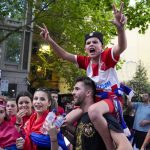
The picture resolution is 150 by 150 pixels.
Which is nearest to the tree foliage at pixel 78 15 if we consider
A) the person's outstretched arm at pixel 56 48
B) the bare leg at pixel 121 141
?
the person's outstretched arm at pixel 56 48

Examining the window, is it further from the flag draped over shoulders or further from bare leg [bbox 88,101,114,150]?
bare leg [bbox 88,101,114,150]

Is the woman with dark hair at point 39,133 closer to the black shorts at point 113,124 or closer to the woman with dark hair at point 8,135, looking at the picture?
the woman with dark hair at point 8,135

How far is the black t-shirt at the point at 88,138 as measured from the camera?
4.34 meters

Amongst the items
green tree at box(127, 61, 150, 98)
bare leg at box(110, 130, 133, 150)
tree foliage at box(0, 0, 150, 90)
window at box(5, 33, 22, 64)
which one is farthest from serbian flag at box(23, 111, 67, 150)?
green tree at box(127, 61, 150, 98)

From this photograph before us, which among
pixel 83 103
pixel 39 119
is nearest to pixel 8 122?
pixel 39 119

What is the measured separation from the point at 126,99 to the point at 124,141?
1808 mm

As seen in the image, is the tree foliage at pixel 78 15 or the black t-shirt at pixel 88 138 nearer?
the black t-shirt at pixel 88 138

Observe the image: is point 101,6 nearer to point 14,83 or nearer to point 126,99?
point 126,99

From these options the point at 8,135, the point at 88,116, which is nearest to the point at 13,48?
the point at 8,135

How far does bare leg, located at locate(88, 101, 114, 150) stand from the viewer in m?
4.30

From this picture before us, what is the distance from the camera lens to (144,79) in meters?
33.6

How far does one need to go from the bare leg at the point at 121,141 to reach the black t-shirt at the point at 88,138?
0.67 feet

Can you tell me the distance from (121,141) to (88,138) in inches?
16.4

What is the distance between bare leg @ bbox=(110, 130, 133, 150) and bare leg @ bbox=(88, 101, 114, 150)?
0.08m
